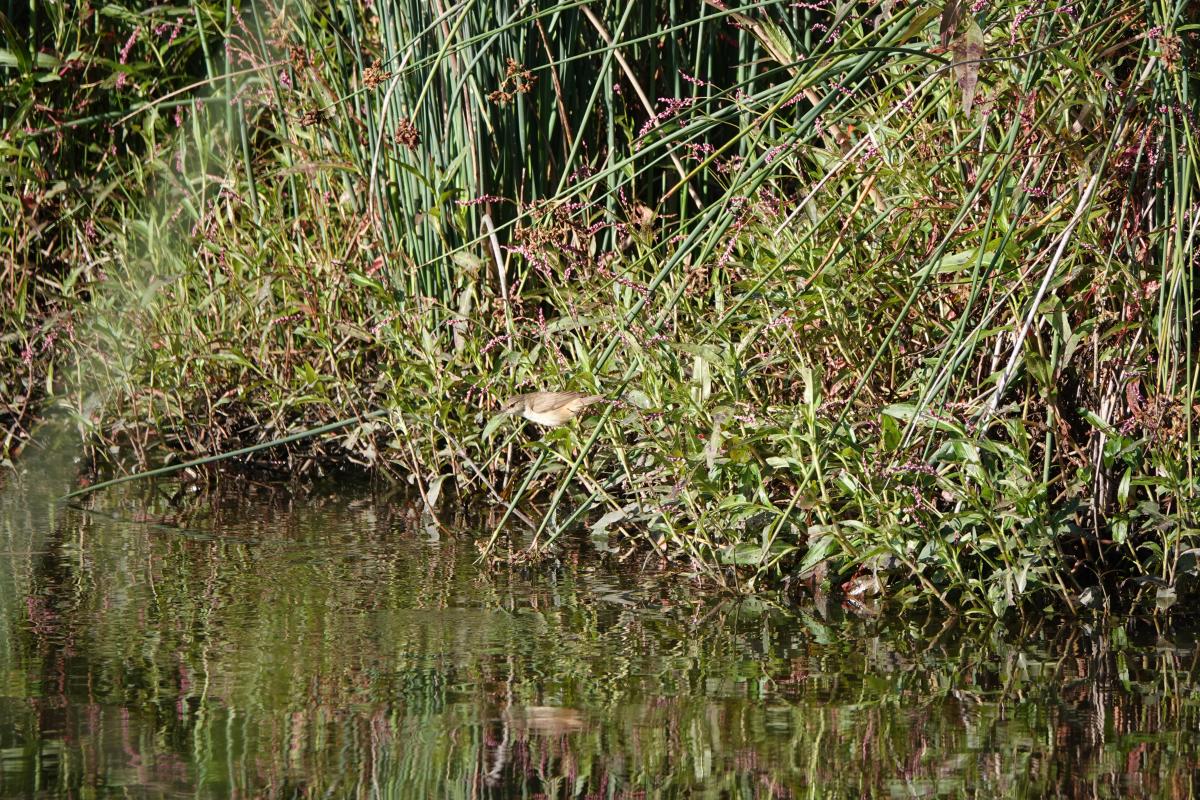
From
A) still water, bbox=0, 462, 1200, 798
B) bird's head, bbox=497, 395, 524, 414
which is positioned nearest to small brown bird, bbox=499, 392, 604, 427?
bird's head, bbox=497, 395, 524, 414

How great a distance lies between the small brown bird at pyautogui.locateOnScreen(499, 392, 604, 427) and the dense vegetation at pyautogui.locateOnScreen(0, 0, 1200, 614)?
94mm

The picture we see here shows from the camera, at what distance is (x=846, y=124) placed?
285cm

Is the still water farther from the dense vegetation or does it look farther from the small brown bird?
the small brown bird

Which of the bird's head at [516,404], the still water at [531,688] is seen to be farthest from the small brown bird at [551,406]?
the still water at [531,688]

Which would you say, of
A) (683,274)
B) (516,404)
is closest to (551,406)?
(516,404)

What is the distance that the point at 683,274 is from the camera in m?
2.76

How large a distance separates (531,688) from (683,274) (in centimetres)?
105

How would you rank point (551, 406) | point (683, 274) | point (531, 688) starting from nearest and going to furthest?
point (531, 688) → point (551, 406) → point (683, 274)

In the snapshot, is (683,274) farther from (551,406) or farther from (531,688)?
(531,688)

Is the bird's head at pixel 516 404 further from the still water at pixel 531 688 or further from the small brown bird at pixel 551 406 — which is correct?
the still water at pixel 531 688

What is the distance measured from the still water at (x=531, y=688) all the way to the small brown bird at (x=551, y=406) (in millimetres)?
279

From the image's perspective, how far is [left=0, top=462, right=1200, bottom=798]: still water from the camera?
5.33 ft

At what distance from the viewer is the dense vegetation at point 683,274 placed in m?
2.21

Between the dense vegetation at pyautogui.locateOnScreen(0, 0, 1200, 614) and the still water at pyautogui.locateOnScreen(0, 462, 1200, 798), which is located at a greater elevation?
the dense vegetation at pyautogui.locateOnScreen(0, 0, 1200, 614)
